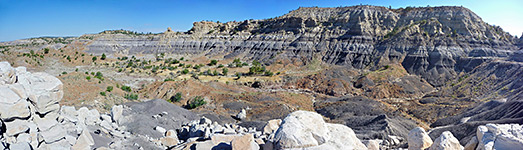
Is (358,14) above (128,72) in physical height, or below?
above

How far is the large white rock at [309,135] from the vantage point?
6828 mm

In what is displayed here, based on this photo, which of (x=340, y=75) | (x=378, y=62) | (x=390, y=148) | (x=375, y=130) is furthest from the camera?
(x=378, y=62)

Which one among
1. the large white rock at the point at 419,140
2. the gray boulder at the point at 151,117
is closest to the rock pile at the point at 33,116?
the gray boulder at the point at 151,117

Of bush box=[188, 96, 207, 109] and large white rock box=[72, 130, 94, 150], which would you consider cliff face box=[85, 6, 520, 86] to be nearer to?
bush box=[188, 96, 207, 109]

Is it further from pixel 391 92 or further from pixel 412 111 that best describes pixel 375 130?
pixel 391 92

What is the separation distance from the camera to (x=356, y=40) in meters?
60.3

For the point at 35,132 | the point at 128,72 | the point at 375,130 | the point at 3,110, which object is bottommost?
the point at 128,72

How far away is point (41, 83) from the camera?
8.80 meters

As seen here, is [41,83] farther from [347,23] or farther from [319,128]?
[347,23]

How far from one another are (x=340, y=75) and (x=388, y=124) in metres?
29.0

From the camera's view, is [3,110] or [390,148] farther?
[390,148]

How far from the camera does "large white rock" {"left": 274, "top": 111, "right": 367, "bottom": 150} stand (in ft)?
22.4

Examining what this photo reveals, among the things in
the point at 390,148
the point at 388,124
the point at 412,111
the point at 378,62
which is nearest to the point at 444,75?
the point at 378,62

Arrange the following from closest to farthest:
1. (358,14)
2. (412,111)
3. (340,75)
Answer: (412,111) < (340,75) < (358,14)
